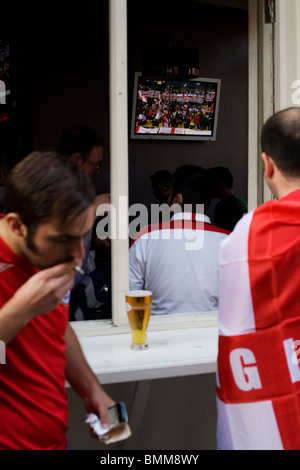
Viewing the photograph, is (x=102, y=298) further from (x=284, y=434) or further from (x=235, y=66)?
(x=235, y=66)

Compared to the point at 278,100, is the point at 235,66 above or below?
above

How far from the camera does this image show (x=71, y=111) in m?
A: 4.33

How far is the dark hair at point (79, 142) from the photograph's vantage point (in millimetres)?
2807

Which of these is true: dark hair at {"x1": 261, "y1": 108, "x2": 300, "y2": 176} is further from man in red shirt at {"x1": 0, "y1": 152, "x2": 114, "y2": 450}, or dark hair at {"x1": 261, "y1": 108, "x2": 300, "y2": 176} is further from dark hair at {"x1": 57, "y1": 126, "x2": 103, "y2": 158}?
dark hair at {"x1": 57, "y1": 126, "x2": 103, "y2": 158}

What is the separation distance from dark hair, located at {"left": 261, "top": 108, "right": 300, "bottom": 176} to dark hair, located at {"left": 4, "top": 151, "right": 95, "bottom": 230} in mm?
595

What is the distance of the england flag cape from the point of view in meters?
1.36

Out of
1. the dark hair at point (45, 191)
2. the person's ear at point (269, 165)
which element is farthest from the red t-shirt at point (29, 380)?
the person's ear at point (269, 165)

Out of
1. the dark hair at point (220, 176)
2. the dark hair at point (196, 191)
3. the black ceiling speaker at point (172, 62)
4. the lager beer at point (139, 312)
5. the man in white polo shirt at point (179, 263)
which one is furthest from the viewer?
the dark hair at point (220, 176)

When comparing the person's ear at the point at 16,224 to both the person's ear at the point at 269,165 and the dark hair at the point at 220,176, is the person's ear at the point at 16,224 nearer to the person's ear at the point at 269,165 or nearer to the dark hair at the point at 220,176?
the person's ear at the point at 269,165

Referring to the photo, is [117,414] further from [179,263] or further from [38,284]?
[179,263]

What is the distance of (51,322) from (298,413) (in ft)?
2.08

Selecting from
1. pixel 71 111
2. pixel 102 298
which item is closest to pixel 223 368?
pixel 102 298

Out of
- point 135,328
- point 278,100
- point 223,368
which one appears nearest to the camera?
point 223,368

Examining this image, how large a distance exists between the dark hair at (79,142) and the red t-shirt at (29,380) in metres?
1.63
